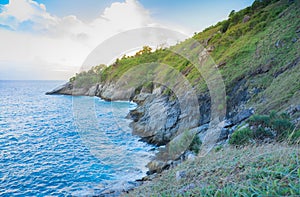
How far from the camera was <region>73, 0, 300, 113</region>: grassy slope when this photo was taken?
11971mm

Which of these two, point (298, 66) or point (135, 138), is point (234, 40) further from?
point (135, 138)

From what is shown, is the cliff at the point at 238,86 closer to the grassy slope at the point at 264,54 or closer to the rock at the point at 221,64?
the grassy slope at the point at 264,54

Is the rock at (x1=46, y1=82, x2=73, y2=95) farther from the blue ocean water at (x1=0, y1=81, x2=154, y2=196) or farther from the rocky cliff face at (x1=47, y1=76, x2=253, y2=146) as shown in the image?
the rocky cliff face at (x1=47, y1=76, x2=253, y2=146)

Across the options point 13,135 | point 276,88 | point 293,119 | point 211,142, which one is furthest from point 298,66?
point 13,135

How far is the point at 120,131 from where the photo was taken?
23359 mm

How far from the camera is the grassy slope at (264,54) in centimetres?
1197

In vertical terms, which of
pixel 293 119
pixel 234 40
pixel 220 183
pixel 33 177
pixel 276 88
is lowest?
pixel 33 177

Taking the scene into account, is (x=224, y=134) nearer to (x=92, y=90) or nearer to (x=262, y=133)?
(x=262, y=133)

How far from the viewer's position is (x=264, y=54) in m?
17.2

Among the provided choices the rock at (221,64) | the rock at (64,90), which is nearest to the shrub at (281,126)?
the rock at (221,64)

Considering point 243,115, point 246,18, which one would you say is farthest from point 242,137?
point 246,18

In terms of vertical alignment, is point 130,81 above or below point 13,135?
above

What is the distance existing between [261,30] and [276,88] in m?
13.5

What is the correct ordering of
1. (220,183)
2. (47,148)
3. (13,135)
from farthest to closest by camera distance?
(13,135) → (47,148) → (220,183)
